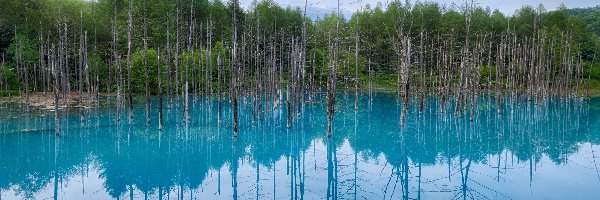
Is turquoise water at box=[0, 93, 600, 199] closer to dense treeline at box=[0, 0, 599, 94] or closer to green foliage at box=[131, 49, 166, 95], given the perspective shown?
dense treeline at box=[0, 0, 599, 94]

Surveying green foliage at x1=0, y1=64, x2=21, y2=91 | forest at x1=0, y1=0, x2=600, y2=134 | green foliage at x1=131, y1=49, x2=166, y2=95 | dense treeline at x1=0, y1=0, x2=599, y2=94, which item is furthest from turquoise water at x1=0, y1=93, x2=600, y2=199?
green foliage at x1=0, y1=64, x2=21, y2=91

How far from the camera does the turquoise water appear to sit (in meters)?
14.9

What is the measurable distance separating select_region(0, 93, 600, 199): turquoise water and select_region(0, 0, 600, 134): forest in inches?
79.4

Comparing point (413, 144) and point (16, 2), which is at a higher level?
point (16, 2)

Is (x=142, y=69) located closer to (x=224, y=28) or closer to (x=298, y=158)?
(x=224, y=28)

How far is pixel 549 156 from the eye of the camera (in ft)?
66.7

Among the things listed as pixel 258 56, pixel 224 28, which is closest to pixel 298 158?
pixel 258 56

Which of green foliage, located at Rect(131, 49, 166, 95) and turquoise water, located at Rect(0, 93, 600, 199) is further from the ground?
green foliage, located at Rect(131, 49, 166, 95)

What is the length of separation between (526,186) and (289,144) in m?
11.5

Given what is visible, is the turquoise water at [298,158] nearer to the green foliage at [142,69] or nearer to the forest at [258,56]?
the forest at [258,56]

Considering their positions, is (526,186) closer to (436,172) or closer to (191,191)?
(436,172)

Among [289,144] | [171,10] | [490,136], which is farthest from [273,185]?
[171,10]

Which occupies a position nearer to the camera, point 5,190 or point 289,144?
point 5,190

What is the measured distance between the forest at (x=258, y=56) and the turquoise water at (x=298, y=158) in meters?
2.02
